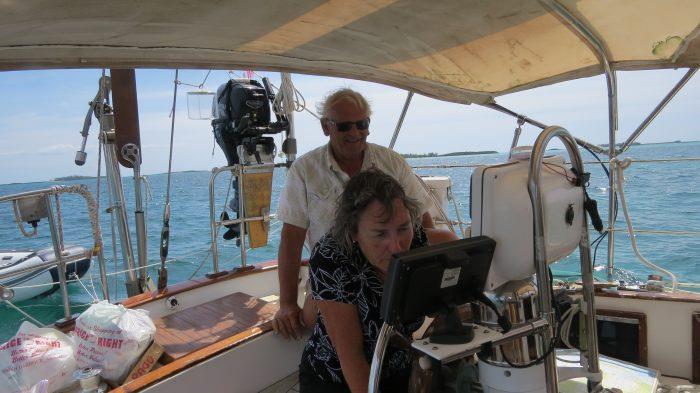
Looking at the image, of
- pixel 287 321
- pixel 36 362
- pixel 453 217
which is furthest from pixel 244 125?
pixel 453 217

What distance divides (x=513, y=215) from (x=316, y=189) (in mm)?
1120

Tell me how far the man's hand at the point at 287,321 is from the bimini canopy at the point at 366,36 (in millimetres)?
1136

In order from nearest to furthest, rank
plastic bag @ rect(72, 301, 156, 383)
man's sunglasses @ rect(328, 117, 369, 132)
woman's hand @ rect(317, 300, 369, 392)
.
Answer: woman's hand @ rect(317, 300, 369, 392) < plastic bag @ rect(72, 301, 156, 383) < man's sunglasses @ rect(328, 117, 369, 132)

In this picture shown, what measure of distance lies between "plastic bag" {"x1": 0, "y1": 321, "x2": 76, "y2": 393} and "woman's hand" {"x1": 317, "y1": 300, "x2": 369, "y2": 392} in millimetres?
1067

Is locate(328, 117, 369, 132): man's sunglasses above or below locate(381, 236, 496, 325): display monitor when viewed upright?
above

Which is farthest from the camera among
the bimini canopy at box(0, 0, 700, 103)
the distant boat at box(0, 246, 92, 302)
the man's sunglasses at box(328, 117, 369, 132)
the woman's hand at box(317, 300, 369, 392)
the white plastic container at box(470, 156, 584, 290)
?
the distant boat at box(0, 246, 92, 302)

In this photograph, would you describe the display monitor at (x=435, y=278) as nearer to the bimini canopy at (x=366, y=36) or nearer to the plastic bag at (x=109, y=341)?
the bimini canopy at (x=366, y=36)

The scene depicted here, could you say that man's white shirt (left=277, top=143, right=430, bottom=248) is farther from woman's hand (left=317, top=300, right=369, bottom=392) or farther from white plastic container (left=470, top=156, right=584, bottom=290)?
white plastic container (left=470, top=156, right=584, bottom=290)

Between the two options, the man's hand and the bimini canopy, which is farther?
the man's hand

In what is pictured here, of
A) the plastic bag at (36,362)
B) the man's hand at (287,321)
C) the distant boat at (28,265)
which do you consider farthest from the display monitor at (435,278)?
the distant boat at (28,265)

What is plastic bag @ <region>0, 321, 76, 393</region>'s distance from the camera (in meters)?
1.54

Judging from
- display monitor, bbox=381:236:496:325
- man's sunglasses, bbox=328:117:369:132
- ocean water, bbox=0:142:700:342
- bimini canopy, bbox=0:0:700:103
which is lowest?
ocean water, bbox=0:142:700:342

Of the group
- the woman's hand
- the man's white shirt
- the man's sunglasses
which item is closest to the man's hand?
the man's white shirt

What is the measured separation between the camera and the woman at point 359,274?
1282 millimetres
